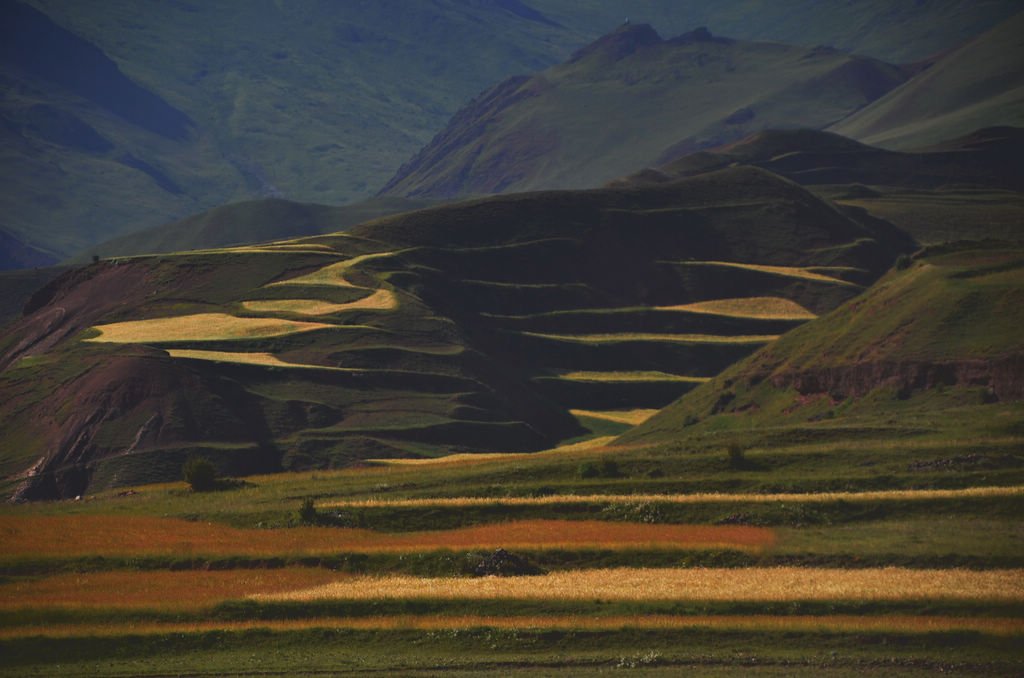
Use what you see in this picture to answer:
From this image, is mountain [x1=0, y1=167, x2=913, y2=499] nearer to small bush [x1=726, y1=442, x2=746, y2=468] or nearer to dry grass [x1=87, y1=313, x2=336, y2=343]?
dry grass [x1=87, y1=313, x2=336, y2=343]

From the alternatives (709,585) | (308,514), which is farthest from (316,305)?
(709,585)

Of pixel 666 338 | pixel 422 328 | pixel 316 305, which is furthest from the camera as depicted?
pixel 666 338

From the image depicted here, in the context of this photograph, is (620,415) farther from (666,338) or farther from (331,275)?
(331,275)

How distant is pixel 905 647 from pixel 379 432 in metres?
66.4

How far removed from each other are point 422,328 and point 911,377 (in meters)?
53.2

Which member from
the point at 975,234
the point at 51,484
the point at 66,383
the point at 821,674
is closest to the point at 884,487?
the point at 821,674

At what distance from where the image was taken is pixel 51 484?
80562 millimetres

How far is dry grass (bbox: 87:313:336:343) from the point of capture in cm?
10375

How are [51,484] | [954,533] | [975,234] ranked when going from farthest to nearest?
[975,234] → [51,484] → [954,533]

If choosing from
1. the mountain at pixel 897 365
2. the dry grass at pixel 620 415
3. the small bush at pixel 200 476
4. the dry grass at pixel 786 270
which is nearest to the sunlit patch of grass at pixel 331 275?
the dry grass at pixel 620 415

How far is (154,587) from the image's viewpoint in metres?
40.2

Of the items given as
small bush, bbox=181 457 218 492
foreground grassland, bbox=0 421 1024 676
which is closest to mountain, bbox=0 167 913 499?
small bush, bbox=181 457 218 492

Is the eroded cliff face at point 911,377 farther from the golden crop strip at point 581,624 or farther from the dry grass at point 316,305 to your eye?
the dry grass at point 316,305

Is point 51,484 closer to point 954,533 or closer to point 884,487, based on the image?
point 884,487
